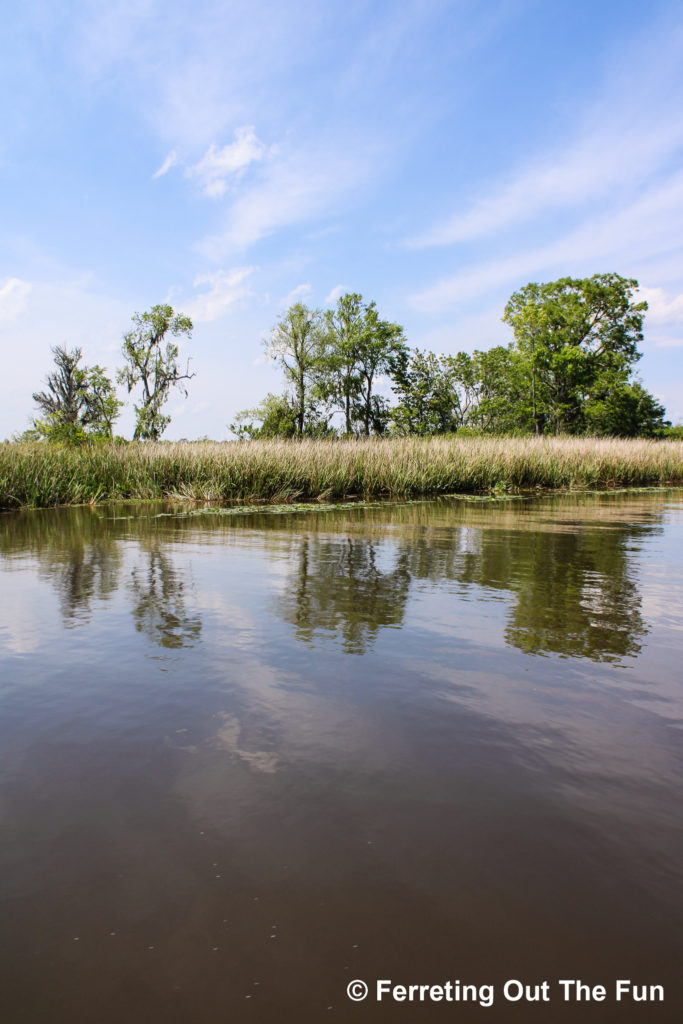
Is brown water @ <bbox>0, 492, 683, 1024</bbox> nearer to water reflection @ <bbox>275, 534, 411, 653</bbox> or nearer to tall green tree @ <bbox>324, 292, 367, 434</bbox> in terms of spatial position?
water reflection @ <bbox>275, 534, 411, 653</bbox>

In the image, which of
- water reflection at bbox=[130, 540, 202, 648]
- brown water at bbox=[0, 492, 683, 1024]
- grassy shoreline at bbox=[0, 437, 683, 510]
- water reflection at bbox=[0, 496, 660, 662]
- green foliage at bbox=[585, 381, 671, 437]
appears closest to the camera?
brown water at bbox=[0, 492, 683, 1024]

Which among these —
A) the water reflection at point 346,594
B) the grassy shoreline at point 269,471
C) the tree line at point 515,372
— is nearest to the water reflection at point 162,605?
the water reflection at point 346,594

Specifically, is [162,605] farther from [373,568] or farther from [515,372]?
[515,372]

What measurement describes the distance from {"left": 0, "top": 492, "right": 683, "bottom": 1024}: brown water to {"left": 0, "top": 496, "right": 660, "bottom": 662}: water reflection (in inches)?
1.9

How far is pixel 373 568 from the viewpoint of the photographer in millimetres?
4582

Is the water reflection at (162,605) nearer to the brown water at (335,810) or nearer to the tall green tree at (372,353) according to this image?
the brown water at (335,810)

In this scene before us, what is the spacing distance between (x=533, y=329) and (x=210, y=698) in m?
50.2

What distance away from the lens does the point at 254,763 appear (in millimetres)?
1648

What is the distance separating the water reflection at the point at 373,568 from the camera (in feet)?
9.68

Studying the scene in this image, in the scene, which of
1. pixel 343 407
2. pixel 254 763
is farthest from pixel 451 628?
pixel 343 407

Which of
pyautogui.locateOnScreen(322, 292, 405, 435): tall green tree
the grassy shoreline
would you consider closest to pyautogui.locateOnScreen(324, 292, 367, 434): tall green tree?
pyautogui.locateOnScreen(322, 292, 405, 435): tall green tree

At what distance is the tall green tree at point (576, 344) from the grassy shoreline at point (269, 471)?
1247 inches

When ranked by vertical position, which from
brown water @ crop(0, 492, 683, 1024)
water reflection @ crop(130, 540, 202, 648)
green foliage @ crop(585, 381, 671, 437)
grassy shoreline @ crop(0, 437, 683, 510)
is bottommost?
brown water @ crop(0, 492, 683, 1024)

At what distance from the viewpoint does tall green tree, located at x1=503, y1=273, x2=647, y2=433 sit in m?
46.7
